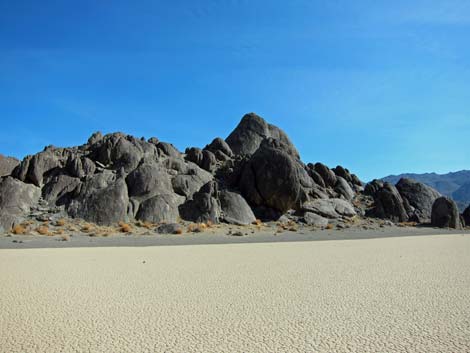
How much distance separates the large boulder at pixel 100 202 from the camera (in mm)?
24359

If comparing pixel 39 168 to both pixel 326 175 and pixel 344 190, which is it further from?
pixel 344 190

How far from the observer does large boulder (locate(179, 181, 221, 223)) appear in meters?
26.7

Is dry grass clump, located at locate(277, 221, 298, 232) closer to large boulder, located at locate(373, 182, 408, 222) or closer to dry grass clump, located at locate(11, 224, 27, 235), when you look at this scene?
large boulder, located at locate(373, 182, 408, 222)

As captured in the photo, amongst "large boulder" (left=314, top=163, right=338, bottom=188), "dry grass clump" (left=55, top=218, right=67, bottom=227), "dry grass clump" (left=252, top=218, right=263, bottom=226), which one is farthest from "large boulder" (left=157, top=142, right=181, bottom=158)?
"large boulder" (left=314, top=163, right=338, bottom=188)

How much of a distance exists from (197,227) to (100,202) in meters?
6.96

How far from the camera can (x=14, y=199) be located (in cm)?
2436

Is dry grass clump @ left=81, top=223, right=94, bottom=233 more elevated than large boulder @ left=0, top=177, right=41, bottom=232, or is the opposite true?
large boulder @ left=0, top=177, right=41, bottom=232

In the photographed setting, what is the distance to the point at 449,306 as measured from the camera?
5.25m

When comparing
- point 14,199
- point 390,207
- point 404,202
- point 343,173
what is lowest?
point 14,199

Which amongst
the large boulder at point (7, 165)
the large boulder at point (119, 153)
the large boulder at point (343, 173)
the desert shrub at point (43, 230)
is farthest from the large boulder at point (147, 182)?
the large boulder at point (343, 173)

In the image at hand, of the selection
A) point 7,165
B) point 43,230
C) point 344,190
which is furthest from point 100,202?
point 344,190

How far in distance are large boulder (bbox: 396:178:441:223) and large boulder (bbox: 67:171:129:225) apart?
30207 mm

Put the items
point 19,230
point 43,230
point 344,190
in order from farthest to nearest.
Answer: point 344,190
point 43,230
point 19,230

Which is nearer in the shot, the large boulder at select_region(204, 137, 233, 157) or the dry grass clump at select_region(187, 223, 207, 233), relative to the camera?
the dry grass clump at select_region(187, 223, 207, 233)
